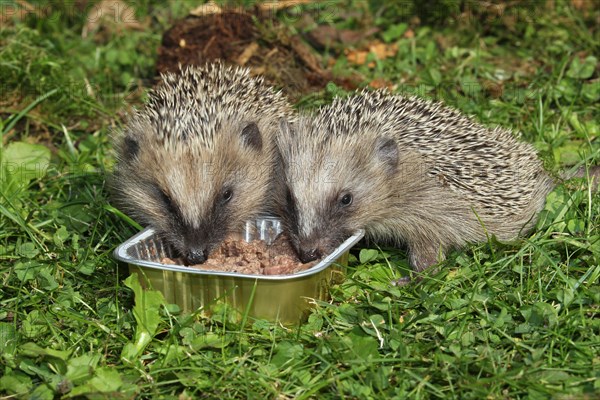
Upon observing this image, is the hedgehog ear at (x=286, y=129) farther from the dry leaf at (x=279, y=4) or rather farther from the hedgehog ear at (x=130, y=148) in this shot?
the dry leaf at (x=279, y=4)

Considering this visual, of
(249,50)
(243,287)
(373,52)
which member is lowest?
(243,287)

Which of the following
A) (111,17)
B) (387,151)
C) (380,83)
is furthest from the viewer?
(111,17)

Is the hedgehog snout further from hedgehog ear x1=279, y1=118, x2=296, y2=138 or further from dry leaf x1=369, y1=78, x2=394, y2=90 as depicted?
dry leaf x1=369, y1=78, x2=394, y2=90

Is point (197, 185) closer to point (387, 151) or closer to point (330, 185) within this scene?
point (330, 185)

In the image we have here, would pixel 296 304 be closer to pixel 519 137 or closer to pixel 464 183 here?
pixel 464 183

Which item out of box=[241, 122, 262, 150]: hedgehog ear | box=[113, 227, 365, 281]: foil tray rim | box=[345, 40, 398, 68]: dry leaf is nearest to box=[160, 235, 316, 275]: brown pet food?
box=[113, 227, 365, 281]: foil tray rim

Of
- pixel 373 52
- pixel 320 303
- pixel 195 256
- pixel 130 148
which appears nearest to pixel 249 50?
pixel 373 52
